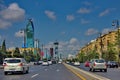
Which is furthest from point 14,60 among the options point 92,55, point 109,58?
point 92,55

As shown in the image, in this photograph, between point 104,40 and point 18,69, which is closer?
point 18,69

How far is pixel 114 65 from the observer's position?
74.9m

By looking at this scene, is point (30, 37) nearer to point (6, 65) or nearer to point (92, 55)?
point (92, 55)

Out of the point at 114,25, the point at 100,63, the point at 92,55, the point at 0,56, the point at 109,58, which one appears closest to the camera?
the point at 100,63

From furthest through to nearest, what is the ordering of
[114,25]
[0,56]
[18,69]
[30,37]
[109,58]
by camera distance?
1. [30,37]
2. [109,58]
3. [0,56]
4. [114,25]
5. [18,69]

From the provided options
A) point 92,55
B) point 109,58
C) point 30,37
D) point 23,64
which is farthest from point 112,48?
point 23,64

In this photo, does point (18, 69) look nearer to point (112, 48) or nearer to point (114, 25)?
point (114, 25)

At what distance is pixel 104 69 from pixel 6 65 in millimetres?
17121

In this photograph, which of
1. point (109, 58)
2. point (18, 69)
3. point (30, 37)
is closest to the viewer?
point (18, 69)

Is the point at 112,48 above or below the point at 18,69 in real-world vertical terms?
above

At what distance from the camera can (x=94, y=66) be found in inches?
1847

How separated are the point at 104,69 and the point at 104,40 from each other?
136 m

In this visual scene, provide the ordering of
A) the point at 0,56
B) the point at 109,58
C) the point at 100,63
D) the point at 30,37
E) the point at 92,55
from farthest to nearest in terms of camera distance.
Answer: the point at 30,37
the point at 92,55
the point at 109,58
the point at 0,56
the point at 100,63

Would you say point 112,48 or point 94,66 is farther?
point 112,48
